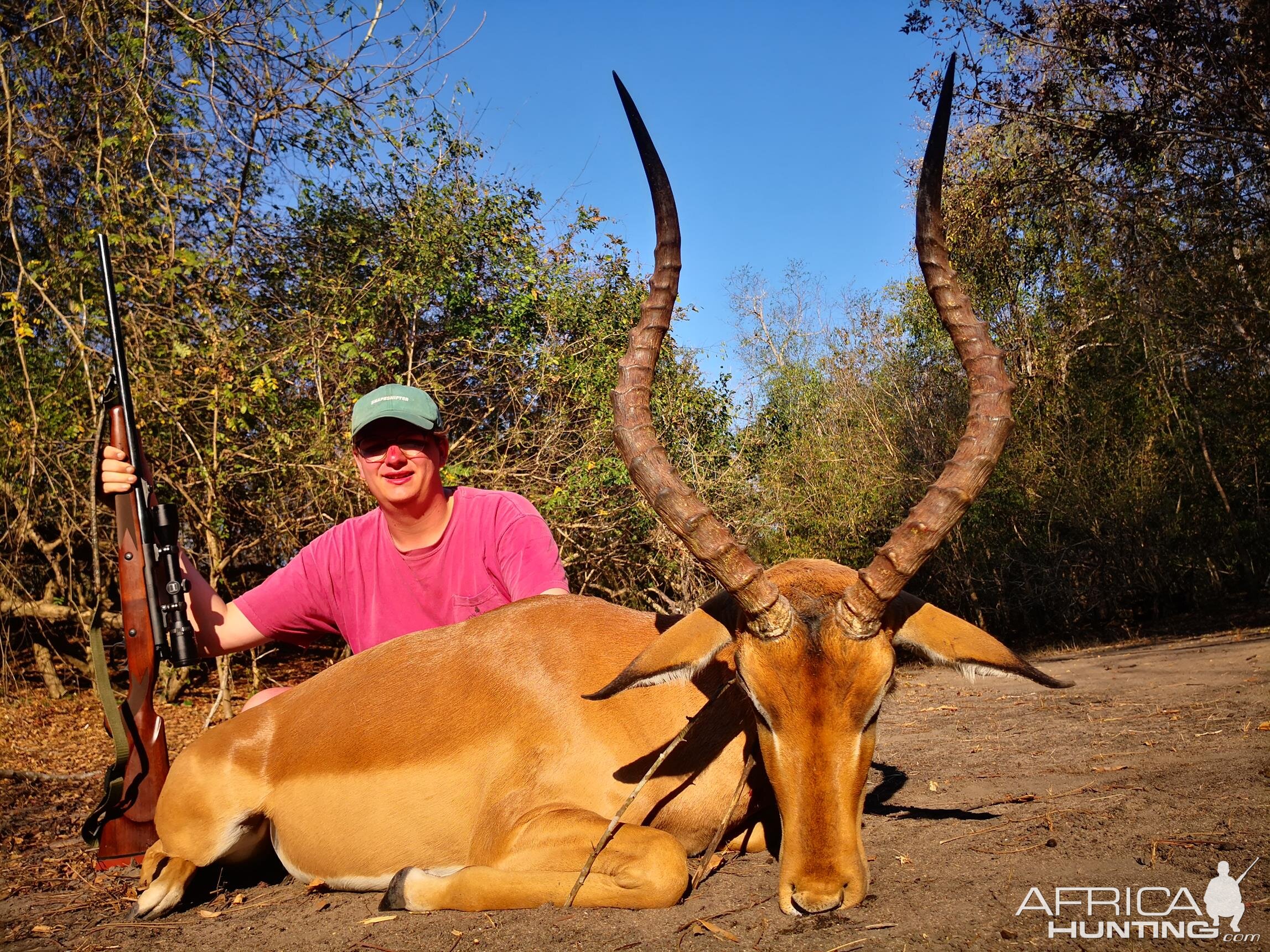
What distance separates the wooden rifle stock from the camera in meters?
4.59

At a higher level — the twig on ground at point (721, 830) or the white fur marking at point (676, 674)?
the white fur marking at point (676, 674)

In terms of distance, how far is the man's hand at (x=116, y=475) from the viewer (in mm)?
5055

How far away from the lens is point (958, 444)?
3736mm

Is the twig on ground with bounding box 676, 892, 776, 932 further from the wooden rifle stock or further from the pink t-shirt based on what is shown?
the wooden rifle stock

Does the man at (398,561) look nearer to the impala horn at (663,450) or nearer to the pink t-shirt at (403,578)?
the pink t-shirt at (403,578)

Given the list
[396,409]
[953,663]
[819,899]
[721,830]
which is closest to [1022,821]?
[953,663]

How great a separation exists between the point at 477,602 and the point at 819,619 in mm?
2537

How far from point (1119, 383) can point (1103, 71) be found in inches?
246

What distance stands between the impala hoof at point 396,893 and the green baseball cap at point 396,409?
8.01ft

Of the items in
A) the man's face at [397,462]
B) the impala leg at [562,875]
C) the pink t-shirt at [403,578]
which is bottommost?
the impala leg at [562,875]

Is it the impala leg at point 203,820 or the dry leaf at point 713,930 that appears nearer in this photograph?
the dry leaf at point 713,930

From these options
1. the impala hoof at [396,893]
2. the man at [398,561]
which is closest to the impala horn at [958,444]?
the impala hoof at [396,893]

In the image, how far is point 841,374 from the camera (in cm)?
2466
